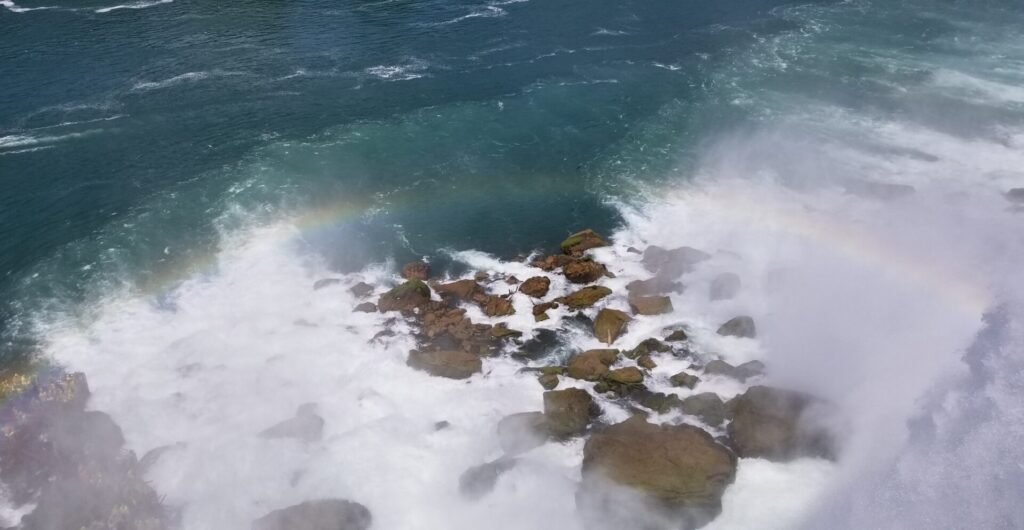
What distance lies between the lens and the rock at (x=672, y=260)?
2126 inches

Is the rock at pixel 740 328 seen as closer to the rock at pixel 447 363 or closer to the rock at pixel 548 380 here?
the rock at pixel 548 380

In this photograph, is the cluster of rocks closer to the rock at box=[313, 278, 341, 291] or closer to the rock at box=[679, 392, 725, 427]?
the rock at box=[679, 392, 725, 427]

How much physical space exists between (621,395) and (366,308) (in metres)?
19.2

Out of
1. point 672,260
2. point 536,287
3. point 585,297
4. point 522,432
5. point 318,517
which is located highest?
point 672,260

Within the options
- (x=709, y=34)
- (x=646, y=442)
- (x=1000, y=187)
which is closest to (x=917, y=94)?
(x=1000, y=187)

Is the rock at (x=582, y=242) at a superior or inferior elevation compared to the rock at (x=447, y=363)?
superior

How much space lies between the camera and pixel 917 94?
7569 cm

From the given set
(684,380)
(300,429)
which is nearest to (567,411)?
(684,380)

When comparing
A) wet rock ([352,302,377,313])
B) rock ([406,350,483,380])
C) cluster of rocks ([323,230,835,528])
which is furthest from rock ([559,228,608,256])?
wet rock ([352,302,377,313])

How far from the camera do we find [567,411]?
41.9 metres

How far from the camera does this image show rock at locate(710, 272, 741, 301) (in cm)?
5141

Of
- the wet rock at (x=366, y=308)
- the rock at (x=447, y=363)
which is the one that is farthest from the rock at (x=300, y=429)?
the wet rock at (x=366, y=308)

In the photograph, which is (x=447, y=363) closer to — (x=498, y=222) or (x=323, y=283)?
(x=323, y=283)

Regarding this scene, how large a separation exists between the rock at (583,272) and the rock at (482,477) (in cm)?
1706
